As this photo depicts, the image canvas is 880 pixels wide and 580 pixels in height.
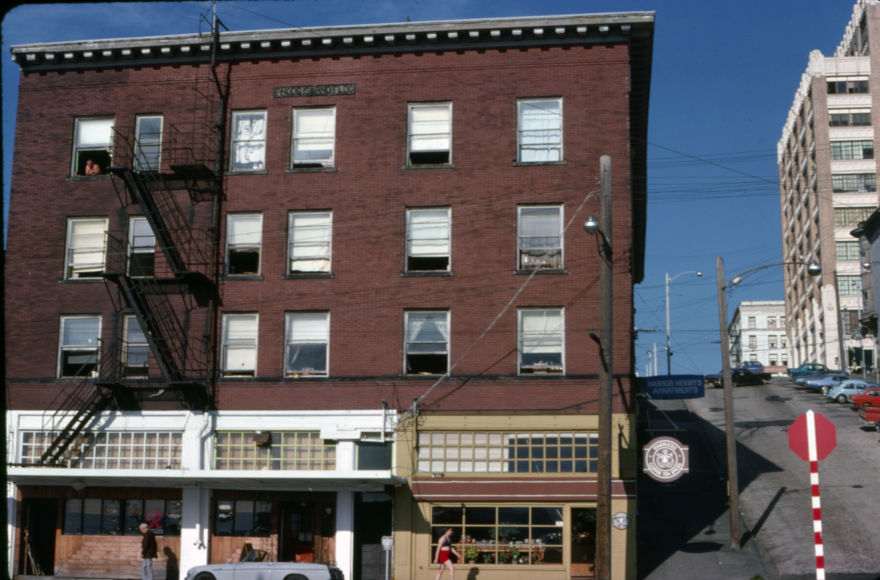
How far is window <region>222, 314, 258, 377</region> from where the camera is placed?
2727cm

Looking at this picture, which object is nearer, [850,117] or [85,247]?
[85,247]

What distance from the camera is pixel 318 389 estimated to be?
26484 mm

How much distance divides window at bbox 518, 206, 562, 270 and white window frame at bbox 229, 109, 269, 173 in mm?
8196

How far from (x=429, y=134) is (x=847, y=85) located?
80633mm

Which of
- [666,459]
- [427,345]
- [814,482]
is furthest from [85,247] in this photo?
[814,482]

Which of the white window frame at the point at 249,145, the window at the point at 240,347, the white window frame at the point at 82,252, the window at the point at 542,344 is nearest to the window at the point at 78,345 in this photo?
the white window frame at the point at 82,252

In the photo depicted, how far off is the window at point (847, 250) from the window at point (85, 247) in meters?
80.7

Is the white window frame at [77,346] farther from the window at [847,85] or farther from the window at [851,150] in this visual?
the window at [847,85]

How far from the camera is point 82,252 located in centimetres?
2842

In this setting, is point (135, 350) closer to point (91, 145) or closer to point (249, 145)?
point (91, 145)

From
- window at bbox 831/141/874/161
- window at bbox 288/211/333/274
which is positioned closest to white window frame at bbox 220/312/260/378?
window at bbox 288/211/333/274

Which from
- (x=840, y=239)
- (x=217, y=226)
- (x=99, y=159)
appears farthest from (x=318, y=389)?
(x=840, y=239)

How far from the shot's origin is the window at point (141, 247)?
28016mm

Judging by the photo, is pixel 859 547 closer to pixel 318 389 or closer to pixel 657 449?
pixel 657 449
